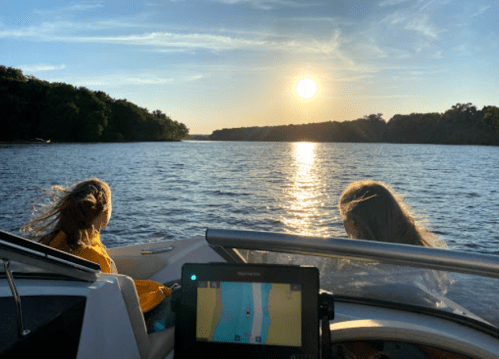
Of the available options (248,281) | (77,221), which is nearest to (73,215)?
(77,221)

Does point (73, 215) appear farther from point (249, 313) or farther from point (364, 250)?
point (364, 250)

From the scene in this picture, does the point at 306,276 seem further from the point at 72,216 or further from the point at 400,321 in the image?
the point at 72,216

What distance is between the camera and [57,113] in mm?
66562

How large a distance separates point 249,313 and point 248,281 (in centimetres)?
11

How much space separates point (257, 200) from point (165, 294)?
51.7ft

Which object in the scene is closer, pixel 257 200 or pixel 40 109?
pixel 257 200

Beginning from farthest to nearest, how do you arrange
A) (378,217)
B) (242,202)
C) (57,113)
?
(57,113) → (242,202) → (378,217)

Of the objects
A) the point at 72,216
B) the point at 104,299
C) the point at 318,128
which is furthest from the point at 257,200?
the point at 318,128

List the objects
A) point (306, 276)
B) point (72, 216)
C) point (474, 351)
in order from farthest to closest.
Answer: point (72, 216) < point (474, 351) < point (306, 276)

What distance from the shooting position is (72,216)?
2701 millimetres

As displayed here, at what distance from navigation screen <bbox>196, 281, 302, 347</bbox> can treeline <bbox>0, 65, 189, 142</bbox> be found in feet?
221

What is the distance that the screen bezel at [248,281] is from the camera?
138 cm

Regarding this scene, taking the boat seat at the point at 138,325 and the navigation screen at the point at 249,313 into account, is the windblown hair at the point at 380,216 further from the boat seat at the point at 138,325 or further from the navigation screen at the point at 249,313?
the boat seat at the point at 138,325

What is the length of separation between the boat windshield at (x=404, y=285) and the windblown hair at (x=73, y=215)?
4.45ft
